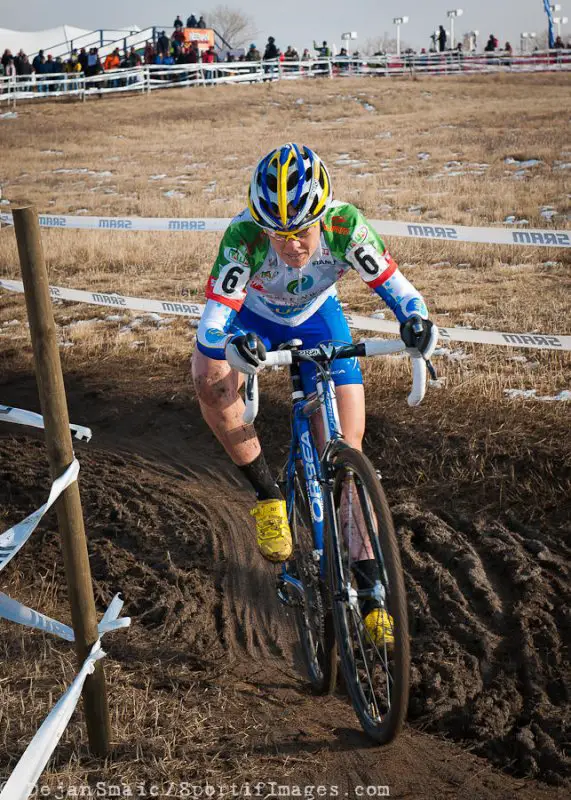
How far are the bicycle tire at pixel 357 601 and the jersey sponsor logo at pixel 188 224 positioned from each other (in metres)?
6.29

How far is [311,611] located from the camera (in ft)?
12.7

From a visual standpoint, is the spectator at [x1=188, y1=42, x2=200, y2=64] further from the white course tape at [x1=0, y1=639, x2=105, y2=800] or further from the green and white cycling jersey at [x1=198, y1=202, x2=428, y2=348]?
the white course tape at [x1=0, y1=639, x2=105, y2=800]

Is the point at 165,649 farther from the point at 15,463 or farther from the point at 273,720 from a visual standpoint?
the point at 15,463

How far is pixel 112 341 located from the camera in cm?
945

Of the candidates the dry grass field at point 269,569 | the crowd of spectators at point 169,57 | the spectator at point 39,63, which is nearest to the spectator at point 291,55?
the crowd of spectators at point 169,57

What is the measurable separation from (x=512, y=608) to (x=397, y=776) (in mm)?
1454

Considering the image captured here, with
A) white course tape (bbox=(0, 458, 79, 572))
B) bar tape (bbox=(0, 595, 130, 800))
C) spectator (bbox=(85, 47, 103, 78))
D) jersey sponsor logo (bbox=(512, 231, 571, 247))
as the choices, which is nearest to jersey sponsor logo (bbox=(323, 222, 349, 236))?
white course tape (bbox=(0, 458, 79, 572))

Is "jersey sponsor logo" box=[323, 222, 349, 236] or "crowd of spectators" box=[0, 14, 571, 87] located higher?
"crowd of spectators" box=[0, 14, 571, 87]

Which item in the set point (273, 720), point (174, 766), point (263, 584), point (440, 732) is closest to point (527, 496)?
point (263, 584)

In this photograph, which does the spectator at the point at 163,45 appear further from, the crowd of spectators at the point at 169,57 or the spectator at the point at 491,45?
the spectator at the point at 491,45

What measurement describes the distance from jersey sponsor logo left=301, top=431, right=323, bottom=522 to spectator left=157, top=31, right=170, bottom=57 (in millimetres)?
37012

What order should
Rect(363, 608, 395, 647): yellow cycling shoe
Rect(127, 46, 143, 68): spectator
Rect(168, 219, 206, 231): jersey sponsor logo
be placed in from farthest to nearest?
Rect(127, 46, 143, 68): spectator → Rect(168, 219, 206, 231): jersey sponsor logo → Rect(363, 608, 395, 647): yellow cycling shoe

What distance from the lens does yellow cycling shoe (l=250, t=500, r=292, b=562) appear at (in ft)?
12.7

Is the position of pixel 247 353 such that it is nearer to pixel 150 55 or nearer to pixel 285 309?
pixel 285 309
